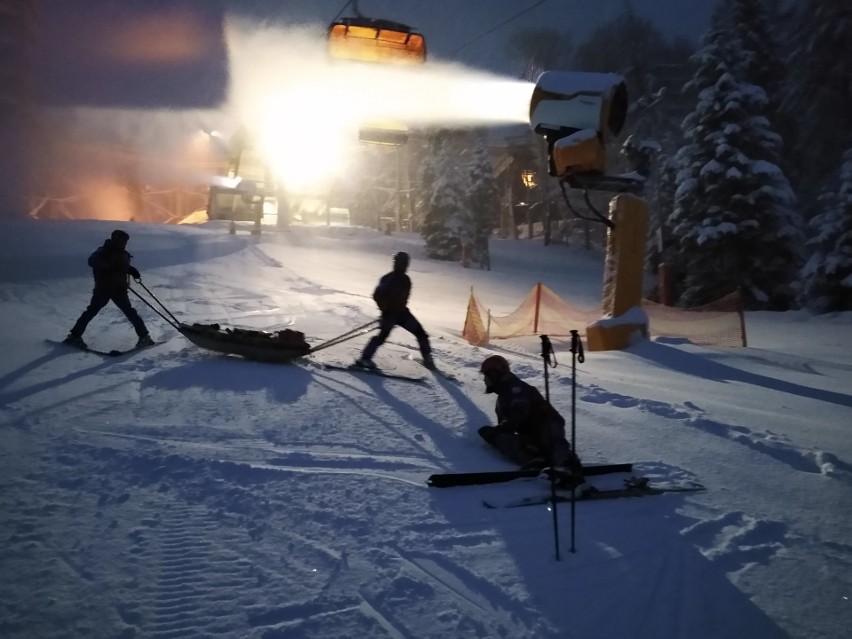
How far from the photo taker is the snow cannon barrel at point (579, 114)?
8.59 meters

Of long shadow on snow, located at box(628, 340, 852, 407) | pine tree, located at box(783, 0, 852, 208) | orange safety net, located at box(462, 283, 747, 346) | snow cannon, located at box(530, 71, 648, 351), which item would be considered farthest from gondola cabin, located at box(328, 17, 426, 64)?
pine tree, located at box(783, 0, 852, 208)

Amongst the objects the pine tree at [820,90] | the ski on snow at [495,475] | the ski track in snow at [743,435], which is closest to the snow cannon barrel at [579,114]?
the ski track in snow at [743,435]

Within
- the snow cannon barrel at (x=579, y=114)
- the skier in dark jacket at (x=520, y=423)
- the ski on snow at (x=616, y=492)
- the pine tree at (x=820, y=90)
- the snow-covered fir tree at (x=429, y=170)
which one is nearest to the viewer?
the ski on snow at (x=616, y=492)

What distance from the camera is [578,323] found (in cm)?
1345

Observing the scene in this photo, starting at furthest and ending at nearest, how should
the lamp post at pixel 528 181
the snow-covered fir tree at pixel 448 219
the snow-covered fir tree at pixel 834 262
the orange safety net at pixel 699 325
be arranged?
the lamp post at pixel 528 181
the snow-covered fir tree at pixel 448 219
the snow-covered fir tree at pixel 834 262
the orange safety net at pixel 699 325

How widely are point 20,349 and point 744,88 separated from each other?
2434 centimetres

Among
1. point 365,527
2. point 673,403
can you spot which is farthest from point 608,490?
point 673,403

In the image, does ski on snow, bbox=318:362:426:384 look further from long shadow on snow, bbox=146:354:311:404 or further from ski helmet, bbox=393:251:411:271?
ski helmet, bbox=393:251:411:271

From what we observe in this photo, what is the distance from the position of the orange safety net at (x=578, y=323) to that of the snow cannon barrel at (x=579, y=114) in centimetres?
386

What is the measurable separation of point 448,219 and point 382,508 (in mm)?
29193

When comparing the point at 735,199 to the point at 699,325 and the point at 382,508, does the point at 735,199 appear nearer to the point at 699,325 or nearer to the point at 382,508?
the point at 699,325

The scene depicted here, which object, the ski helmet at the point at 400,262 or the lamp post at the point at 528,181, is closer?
the ski helmet at the point at 400,262

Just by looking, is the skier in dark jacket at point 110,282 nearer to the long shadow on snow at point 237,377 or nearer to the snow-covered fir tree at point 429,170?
the long shadow on snow at point 237,377

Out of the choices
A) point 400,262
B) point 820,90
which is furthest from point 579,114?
point 820,90
